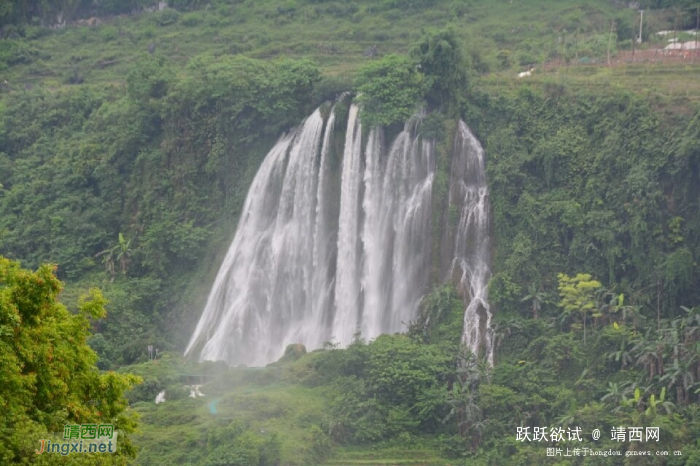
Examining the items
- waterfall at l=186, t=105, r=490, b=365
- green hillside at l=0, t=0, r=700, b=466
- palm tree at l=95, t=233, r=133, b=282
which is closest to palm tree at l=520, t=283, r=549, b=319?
green hillside at l=0, t=0, r=700, b=466

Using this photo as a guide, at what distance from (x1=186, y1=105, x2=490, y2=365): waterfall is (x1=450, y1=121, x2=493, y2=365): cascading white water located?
35 mm

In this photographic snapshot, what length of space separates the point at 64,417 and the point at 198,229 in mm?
22942

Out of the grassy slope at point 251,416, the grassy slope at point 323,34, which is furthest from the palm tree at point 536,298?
A: the grassy slope at point 323,34

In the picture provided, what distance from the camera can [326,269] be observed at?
3731 cm

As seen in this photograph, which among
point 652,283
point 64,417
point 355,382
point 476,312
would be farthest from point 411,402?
point 64,417

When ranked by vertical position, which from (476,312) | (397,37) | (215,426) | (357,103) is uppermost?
(397,37)

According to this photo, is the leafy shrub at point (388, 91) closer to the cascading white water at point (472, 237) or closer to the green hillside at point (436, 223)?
the green hillside at point (436, 223)

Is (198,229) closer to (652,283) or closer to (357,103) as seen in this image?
(357,103)

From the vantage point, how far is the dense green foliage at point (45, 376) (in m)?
16.2

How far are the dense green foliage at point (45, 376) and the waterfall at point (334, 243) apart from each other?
56.9ft

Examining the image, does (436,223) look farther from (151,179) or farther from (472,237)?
(151,179)

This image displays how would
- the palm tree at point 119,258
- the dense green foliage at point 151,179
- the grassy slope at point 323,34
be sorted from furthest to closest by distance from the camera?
the grassy slope at point 323,34 → the palm tree at point 119,258 → the dense green foliage at point 151,179

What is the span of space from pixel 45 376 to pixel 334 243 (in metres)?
20.8

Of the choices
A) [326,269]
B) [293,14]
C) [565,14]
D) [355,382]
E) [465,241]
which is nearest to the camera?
[355,382]
